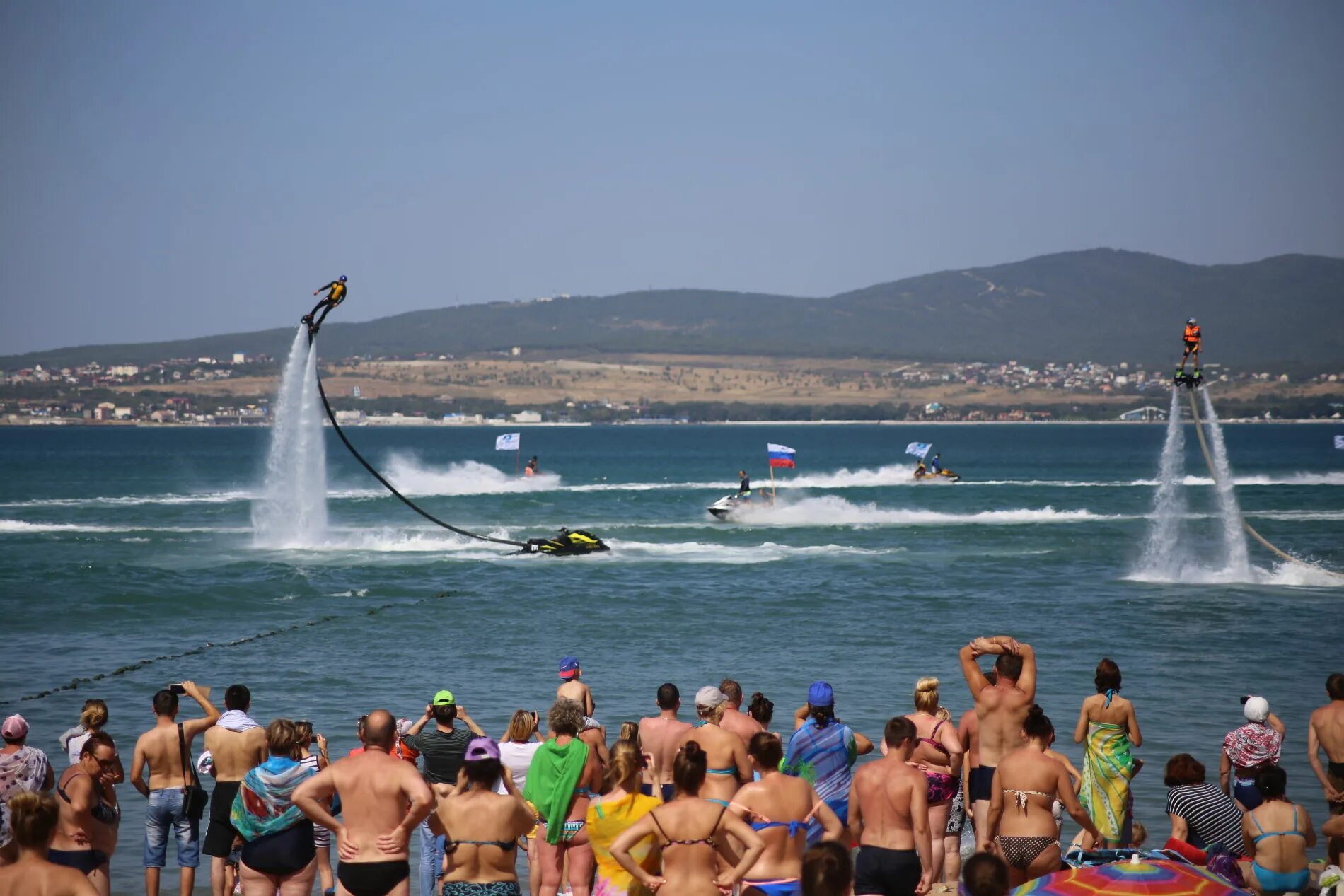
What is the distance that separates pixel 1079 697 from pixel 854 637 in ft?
20.8

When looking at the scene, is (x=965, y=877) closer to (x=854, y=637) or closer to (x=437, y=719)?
(x=437, y=719)

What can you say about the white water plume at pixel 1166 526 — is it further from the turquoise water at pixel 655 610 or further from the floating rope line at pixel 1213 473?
the floating rope line at pixel 1213 473

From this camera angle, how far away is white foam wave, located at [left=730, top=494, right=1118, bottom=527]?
54.0 meters

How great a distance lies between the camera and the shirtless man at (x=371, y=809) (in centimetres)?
756

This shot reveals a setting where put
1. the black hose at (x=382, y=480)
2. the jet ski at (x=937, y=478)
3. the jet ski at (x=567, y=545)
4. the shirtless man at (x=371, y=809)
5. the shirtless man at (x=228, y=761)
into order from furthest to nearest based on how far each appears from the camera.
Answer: the jet ski at (x=937, y=478) < the jet ski at (x=567, y=545) < the black hose at (x=382, y=480) < the shirtless man at (x=228, y=761) < the shirtless man at (x=371, y=809)

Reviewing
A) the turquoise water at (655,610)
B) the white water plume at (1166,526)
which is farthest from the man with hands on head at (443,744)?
the white water plume at (1166,526)

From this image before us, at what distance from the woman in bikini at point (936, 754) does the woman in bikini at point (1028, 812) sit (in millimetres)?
1419

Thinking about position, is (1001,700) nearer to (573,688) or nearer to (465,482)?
(573,688)

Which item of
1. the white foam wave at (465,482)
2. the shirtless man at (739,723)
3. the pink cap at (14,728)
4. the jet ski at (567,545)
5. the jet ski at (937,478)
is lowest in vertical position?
the white foam wave at (465,482)

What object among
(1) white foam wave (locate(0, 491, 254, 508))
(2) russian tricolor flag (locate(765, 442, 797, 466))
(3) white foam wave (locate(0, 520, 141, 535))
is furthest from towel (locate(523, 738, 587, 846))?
(1) white foam wave (locate(0, 491, 254, 508))

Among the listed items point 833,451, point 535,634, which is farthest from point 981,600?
point 833,451

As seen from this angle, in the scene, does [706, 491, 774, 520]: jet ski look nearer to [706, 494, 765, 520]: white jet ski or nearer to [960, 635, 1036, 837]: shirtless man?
[706, 494, 765, 520]: white jet ski

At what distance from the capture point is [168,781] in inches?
376

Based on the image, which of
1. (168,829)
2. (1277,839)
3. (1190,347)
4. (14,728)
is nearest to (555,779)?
(168,829)
